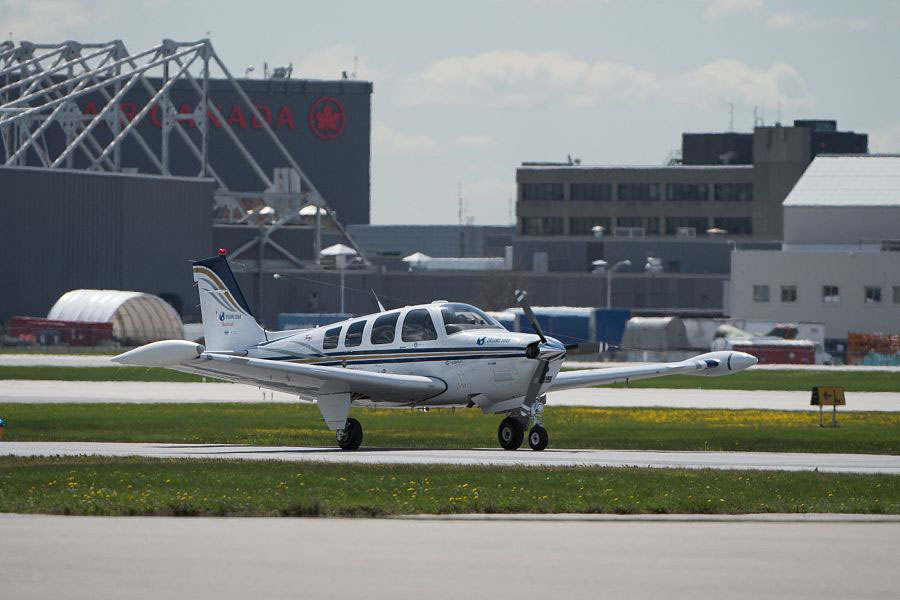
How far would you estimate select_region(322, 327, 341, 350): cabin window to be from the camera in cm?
3325

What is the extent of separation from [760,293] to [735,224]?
52399 millimetres

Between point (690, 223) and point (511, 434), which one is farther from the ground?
point (690, 223)

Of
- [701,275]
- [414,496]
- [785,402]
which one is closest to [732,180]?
[701,275]

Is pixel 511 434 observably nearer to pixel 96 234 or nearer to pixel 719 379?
pixel 719 379

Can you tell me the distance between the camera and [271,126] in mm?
169625

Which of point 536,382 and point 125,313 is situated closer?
point 536,382

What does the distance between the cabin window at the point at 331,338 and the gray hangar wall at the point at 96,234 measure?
263 feet

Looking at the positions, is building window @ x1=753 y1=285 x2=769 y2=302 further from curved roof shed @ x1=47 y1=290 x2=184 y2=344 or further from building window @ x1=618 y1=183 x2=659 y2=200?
building window @ x1=618 y1=183 x2=659 y2=200

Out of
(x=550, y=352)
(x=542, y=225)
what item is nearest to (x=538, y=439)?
(x=550, y=352)

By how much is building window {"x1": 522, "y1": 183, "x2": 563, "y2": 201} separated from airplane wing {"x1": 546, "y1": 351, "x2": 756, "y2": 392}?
441 feet

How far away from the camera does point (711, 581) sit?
47.3 feet

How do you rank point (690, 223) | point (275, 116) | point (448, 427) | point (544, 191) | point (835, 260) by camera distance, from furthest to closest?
point (275, 116) → point (544, 191) → point (690, 223) → point (835, 260) → point (448, 427)

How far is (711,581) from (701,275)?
4966 inches

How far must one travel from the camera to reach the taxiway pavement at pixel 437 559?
45.6ft
